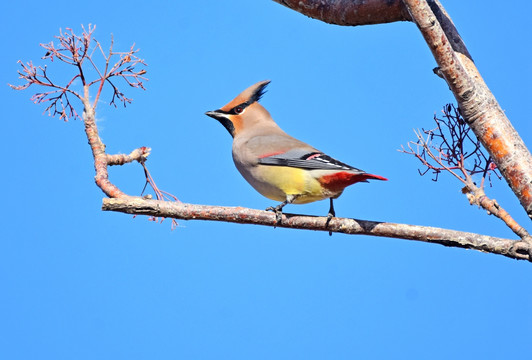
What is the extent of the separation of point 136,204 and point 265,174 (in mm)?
1363

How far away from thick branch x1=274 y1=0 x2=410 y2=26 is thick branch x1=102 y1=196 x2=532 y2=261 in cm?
158

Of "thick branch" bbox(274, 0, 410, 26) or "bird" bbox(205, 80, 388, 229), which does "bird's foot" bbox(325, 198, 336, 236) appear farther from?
"thick branch" bbox(274, 0, 410, 26)

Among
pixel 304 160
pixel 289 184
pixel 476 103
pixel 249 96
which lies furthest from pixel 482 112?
pixel 249 96

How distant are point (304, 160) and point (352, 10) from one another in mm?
1156

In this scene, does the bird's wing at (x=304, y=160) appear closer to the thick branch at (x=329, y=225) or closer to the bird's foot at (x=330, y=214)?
the bird's foot at (x=330, y=214)

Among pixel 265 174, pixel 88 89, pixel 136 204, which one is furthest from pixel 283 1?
pixel 136 204

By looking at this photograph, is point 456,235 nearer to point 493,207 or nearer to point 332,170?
point 493,207

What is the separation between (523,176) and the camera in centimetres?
391

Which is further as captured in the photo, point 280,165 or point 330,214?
point 280,165

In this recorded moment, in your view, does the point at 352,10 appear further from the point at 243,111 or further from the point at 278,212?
the point at 278,212

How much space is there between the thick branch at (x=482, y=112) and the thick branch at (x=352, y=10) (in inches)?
34.0

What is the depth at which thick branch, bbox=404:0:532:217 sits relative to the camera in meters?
3.88

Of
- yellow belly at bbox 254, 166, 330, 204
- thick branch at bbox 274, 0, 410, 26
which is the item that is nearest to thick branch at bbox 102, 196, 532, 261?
yellow belly at bbox 254, 166, 330, 204

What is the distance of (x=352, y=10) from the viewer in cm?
508
